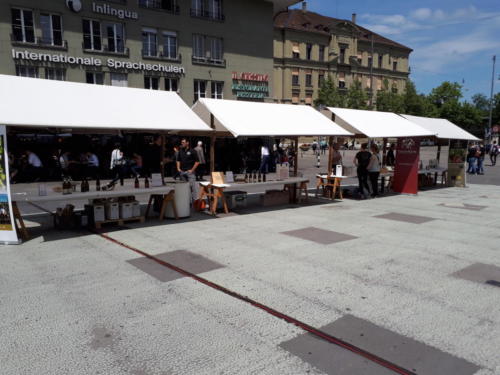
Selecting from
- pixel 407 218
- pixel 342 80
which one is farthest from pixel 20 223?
pixel 342 80

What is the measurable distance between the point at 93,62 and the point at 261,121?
1658cm

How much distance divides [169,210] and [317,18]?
65.4 meters

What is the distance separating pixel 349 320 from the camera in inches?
170

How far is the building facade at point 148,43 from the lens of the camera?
21422 millimetres

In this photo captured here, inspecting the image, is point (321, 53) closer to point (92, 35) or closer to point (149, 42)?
point (149, 42)

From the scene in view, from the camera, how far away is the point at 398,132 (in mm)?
13711

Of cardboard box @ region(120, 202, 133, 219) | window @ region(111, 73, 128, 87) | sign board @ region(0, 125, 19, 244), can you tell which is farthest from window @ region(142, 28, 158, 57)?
sign board @ region(0, 125, 19, 244)

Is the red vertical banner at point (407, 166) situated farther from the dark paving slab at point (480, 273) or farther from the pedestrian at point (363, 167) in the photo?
the dark paving slab at point (480, 273)

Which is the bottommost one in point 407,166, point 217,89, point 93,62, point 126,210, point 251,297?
point 251,297

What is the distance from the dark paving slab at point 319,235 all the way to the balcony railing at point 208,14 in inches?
896

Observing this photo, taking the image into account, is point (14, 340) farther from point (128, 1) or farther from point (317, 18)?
point (317, 18)

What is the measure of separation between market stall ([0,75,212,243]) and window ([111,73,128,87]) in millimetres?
15425

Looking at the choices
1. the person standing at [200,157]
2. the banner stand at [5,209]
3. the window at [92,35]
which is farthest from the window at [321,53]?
the banner stand at [5,209]

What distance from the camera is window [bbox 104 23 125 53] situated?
23.9 metres
